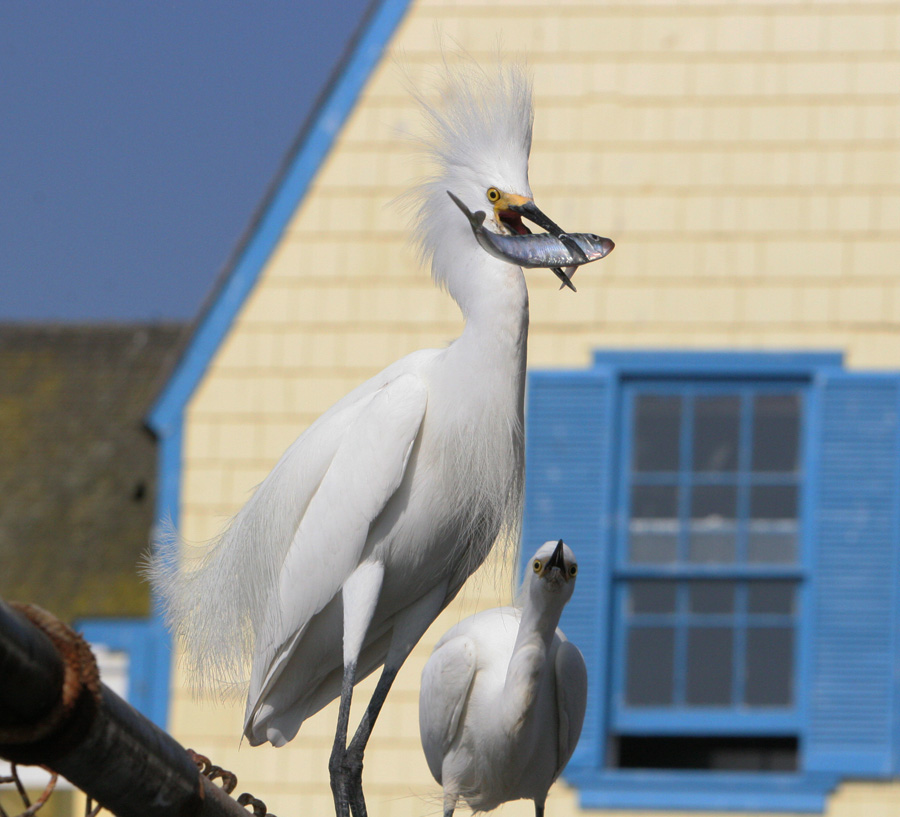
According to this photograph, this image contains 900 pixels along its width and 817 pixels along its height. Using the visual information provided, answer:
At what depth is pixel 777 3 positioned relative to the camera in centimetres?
673

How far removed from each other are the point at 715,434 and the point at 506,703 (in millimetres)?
3251

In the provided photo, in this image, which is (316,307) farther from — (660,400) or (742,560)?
(742,560)

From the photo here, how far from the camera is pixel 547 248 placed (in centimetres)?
286

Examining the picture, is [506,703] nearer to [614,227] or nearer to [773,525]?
[773,525]

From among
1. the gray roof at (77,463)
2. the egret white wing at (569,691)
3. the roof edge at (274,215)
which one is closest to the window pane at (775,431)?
the roof edge at (274,215)

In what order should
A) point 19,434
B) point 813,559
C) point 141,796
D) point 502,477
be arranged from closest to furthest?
point 141,796 < point 502,477 < point 813,559 < point 19,434

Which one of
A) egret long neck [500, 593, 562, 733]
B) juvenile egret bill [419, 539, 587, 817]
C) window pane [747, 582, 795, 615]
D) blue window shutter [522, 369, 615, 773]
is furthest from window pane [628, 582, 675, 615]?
egret long neck [500, 593, 562, 733]

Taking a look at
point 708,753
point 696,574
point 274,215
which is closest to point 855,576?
point 696,574

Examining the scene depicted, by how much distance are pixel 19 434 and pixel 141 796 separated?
1509 centimetres

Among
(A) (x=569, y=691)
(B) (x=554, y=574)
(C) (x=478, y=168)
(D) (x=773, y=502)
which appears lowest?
(A) (x=569, y=691)

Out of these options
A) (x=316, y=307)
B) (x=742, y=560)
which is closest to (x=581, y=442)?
(x=742, y=560)

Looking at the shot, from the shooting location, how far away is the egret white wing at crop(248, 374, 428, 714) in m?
3.08

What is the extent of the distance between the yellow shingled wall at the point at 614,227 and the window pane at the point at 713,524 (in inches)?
29.3

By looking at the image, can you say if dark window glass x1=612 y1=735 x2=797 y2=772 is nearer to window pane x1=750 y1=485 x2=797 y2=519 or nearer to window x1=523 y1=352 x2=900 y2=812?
window x1=523 y1=352 x2=900 y2=812
